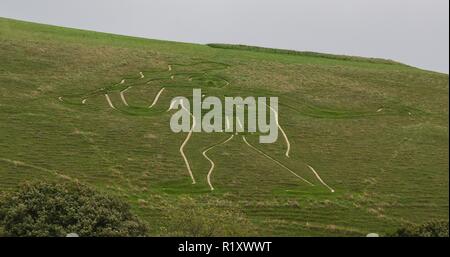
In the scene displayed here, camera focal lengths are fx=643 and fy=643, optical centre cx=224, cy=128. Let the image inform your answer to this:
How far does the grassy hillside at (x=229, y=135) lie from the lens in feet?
98.1

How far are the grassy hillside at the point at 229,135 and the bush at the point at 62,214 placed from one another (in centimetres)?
380

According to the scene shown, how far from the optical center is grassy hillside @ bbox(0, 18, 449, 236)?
98.1 ft

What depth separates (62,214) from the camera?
20.5 m

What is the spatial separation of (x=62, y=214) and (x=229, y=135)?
59.4 feet

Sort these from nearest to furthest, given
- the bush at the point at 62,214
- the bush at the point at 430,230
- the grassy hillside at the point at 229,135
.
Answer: the bush at the point at 430,230
the bush at the point at 62,214
the grassy hillside at the point at 229,135

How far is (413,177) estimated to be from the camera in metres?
34.2

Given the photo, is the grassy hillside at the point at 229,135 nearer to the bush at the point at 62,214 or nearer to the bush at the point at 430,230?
the bush at the point at 62,214

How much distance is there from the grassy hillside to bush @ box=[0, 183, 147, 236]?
380cm

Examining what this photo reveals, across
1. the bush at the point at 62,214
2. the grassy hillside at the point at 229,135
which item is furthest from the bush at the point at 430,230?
the bush at the point at 62,214

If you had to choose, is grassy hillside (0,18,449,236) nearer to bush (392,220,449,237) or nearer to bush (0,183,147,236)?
bush (0,183,147,236)

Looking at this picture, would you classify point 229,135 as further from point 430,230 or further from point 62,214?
point 430,230

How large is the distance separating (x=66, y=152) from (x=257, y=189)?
10128mm

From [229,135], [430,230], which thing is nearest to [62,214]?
[430,230]
